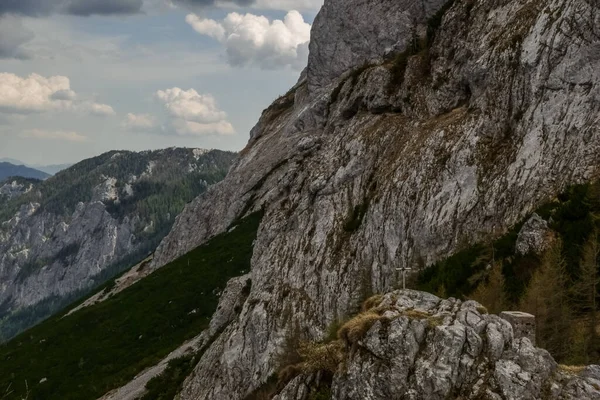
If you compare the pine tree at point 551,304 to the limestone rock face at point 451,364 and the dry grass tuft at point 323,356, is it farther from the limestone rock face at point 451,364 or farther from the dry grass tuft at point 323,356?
the dry grass tuft at point 323,356

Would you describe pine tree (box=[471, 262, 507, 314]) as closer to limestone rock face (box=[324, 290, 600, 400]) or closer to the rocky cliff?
the rocky cliff

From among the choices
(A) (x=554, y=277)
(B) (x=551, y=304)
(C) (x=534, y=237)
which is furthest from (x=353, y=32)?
(B) (x=551, y=304)

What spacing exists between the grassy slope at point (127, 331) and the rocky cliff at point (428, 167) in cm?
1822

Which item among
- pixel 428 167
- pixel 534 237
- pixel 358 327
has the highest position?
pixel 428 167

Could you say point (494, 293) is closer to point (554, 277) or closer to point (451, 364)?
point (554, 277)

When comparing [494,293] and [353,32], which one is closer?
[494,293]

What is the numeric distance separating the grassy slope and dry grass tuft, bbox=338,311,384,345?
143 ft

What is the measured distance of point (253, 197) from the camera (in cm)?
9331

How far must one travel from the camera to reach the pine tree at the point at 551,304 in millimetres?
22000

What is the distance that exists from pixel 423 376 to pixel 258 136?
363 feet

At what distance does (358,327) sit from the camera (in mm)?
16969

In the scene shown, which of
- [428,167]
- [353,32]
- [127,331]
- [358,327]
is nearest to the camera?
[358,327]

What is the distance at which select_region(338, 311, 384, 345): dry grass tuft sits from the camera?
16.8m

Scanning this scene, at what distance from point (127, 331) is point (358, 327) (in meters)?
59.2
